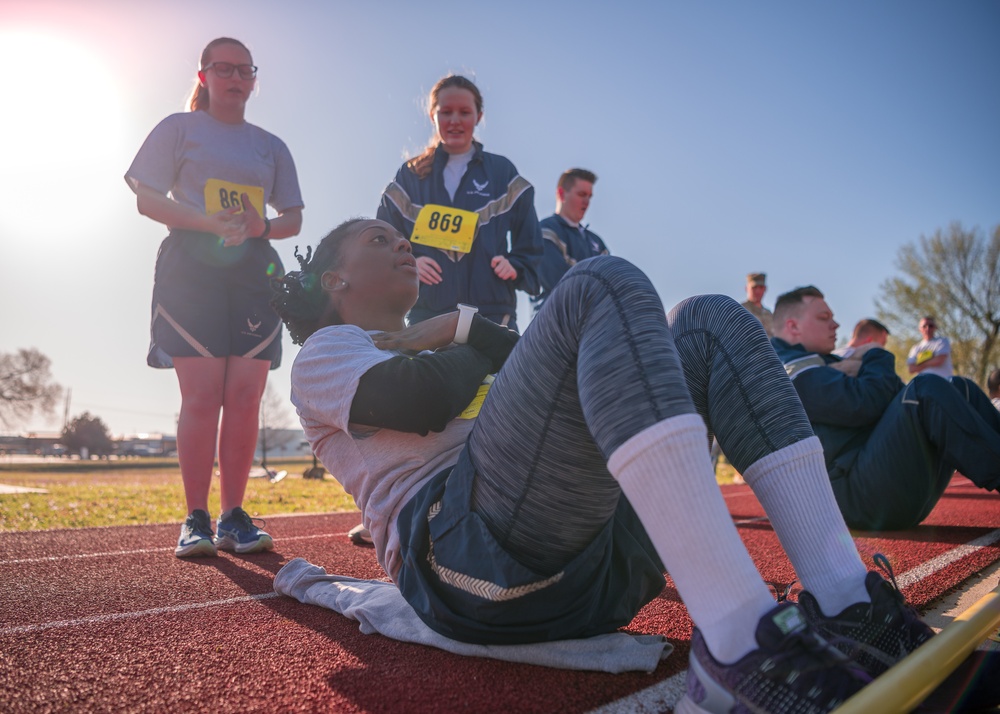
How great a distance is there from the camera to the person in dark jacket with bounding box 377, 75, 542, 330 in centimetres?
358

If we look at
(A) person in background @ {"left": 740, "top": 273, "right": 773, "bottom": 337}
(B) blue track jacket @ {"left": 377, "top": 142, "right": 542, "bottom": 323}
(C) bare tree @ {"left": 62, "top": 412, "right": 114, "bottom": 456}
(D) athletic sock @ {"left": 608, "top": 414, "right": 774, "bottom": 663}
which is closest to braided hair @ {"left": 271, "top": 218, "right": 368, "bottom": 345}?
(B) blue track jacket @ {"left": 377, "top": 142, "right": 542, "bottom": 323}

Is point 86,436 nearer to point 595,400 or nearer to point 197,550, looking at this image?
point 197,550

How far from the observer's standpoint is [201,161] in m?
3.60

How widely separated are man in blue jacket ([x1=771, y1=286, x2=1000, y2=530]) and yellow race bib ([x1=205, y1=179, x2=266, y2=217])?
308 cm

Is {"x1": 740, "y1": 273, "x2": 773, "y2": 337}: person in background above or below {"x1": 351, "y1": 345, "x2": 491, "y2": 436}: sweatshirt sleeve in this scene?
above

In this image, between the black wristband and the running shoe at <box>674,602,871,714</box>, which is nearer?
the running shoe at <box>674,602,871,714</box>

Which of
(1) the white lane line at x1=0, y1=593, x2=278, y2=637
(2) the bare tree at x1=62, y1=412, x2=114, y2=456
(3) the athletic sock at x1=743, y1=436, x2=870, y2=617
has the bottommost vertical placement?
(2) the bare tree at x1=62, y1=412, x2=114, y2=456

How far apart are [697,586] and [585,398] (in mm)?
346

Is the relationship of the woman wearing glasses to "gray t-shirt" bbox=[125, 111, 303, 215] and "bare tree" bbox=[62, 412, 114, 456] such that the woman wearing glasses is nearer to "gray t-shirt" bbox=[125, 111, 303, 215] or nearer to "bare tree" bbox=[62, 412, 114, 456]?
"gray t-shirt" bbox=[125, 111, 303, 215]

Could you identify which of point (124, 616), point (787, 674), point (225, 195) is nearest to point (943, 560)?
point (787, 674)

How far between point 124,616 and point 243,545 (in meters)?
1.24

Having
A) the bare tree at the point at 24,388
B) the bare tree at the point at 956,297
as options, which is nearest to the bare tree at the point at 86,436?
the bare tree at the point at 24,388

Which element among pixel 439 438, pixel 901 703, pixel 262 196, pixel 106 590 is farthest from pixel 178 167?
pixel 901 703

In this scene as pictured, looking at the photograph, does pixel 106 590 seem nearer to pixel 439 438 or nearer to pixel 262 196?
pixel 439 438
